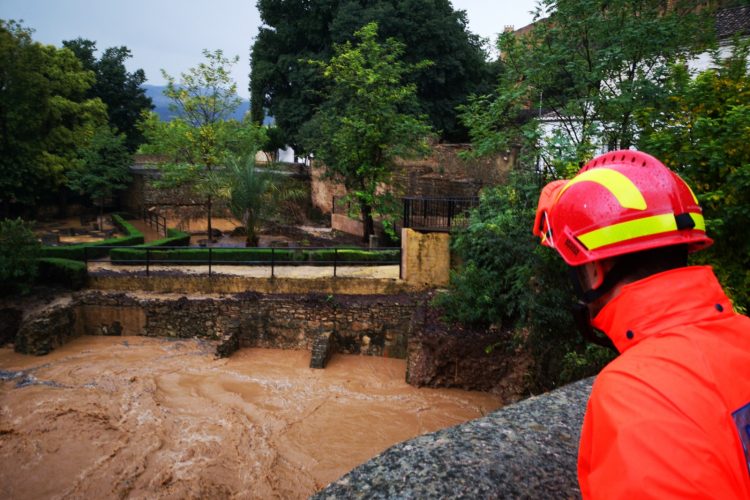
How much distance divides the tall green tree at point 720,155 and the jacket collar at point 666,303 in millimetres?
3742

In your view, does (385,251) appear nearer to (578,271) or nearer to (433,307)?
(433,307)

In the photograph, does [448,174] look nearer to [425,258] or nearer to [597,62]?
[425,258]

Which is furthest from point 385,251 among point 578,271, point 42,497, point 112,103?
point 112,103

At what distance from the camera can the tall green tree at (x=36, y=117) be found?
2059 cm

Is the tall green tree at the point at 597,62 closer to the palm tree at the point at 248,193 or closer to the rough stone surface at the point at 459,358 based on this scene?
the rough stone surface at the point at 459,358

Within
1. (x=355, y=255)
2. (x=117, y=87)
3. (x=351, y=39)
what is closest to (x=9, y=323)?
(x=355, y=255)

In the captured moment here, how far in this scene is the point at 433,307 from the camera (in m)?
11.3

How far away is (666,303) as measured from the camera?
108 centimetres

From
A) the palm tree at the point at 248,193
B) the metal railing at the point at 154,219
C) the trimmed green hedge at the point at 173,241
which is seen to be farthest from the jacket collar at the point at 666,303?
the metal railing at the point at 154,219

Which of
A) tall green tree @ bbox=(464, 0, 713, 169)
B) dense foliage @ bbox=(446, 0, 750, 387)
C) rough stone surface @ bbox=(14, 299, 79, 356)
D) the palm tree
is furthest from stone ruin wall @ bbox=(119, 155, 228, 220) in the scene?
tall green tree @ bbox=(464, 0, 713, 169)

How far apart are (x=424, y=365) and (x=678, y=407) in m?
9.59

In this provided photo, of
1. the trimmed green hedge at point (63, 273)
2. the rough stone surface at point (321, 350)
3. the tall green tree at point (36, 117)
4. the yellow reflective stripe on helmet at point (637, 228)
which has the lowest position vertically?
the rough stone surface at point (321, 350)

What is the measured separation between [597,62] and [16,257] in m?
13.9

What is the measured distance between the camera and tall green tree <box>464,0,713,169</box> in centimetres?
730
